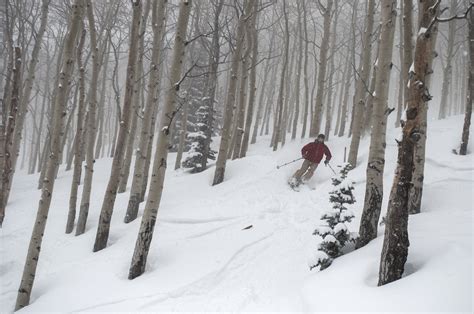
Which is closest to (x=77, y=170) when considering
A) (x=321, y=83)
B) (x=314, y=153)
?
(x=314, y=153)

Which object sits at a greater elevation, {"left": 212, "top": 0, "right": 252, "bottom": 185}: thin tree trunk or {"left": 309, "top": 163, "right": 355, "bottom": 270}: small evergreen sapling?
{"left": 212, "top": 0, "right": 252, "bottom": 185}: thin tree trunk

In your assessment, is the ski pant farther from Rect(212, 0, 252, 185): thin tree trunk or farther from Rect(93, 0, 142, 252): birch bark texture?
Rect(93, 0, 142, 252): birch bark texture

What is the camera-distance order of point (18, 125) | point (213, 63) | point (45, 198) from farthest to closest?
point (18, 125)
point (213, 63)
point (45, 198)

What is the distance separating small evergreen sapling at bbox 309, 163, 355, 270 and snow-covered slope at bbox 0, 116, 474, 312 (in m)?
0.23

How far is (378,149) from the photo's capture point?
565cm

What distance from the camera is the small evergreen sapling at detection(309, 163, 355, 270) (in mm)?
5035

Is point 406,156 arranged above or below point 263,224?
above

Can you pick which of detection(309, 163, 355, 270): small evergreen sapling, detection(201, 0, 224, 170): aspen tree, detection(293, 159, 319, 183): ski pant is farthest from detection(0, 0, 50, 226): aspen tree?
detection(309, 163, 355, 270): small evergreen sapling

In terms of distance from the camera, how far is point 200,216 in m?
8.29

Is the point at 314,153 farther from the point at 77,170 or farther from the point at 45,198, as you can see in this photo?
the point at 45,198

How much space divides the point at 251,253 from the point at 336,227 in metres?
1.96

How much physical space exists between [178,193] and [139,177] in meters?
1.87

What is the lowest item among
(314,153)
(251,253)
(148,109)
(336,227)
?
(251,253)

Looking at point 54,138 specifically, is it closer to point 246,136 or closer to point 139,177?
point 139,177
